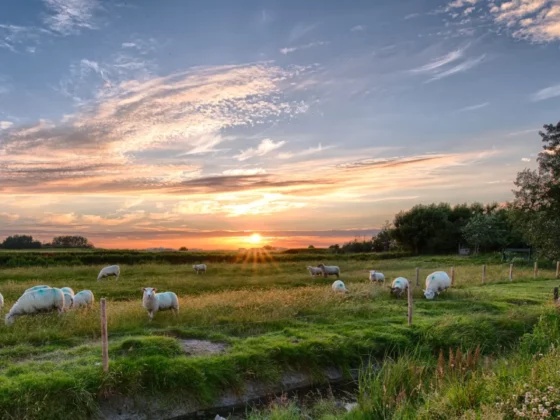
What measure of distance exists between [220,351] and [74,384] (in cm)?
396

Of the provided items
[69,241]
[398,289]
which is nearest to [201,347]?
[398,289]

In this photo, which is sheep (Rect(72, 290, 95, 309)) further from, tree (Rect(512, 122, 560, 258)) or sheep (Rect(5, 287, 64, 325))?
tree (Rect(512, 122, 560, 258))

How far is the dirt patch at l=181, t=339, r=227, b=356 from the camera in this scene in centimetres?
1221

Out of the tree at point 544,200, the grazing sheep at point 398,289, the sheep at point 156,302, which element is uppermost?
the tree at point 544,200

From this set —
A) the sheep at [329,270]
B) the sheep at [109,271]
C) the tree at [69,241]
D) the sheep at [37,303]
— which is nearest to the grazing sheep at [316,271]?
the sheep at [329,270]

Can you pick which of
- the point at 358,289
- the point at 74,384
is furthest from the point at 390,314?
the point at 74,384

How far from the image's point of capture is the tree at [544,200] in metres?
29.4

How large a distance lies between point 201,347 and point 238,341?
1.16 meters

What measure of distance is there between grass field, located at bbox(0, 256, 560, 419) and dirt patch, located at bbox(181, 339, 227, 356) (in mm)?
243

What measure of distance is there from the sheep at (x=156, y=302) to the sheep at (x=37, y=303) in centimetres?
334

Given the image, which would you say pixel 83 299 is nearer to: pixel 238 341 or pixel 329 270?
pixel 238 341

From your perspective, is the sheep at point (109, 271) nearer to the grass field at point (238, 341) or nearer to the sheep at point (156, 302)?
the grass field at point (238, 341)

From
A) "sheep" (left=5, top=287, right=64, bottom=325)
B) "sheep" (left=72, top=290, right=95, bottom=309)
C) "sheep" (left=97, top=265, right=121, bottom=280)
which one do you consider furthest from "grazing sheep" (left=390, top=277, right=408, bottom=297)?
"sheep" (left=97, top=265, right=121, bottom=280)

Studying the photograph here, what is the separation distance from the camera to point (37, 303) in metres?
15.9
